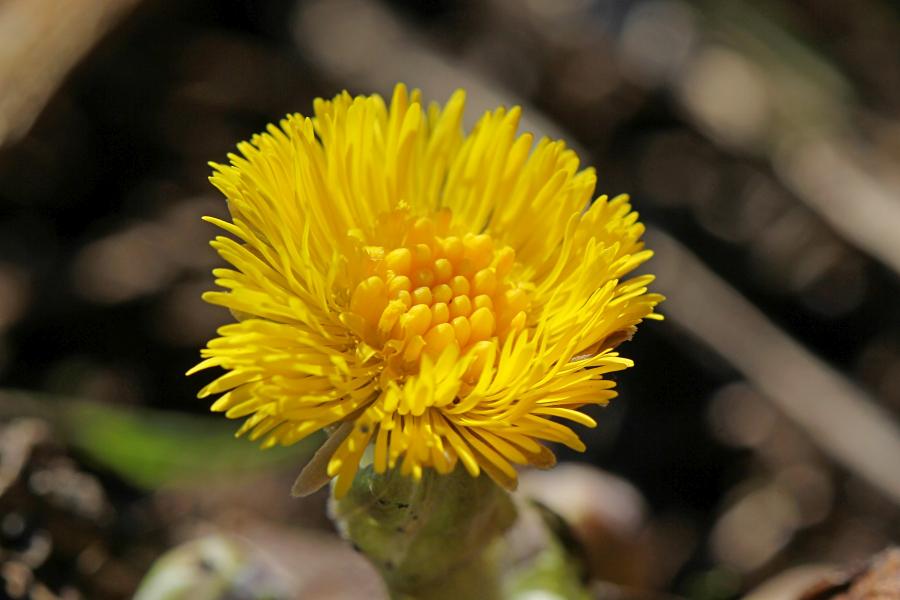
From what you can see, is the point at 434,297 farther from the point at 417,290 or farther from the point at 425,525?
the point at 425,525

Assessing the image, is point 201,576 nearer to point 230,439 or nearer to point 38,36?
point 230,439

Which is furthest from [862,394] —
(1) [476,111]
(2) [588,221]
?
(2) [588,221]

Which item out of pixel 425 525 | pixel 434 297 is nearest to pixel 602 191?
pixel 434 297

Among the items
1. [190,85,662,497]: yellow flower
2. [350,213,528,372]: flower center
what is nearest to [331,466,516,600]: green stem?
[190,85,662,497]: yellow flower

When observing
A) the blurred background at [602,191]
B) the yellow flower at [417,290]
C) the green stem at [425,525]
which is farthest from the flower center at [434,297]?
the blurred background at [602,191]

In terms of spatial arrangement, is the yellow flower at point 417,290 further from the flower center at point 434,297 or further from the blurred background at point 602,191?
the blurred background at point 602,191
